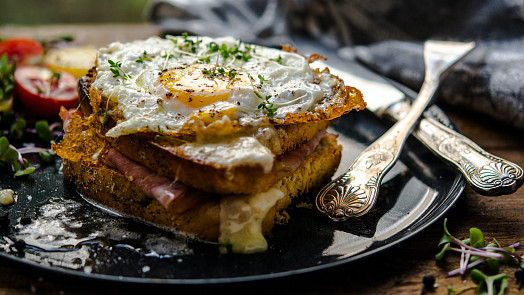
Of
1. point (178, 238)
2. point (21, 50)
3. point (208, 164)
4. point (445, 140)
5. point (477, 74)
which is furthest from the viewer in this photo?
point (21, 50)

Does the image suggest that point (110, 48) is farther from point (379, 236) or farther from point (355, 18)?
point (355, 18)

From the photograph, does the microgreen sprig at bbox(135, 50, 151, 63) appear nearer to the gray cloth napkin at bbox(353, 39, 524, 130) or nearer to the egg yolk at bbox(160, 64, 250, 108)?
the egg yolk at bbox(160, 64, 250, 108)

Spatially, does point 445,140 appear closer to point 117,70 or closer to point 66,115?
point 117,70

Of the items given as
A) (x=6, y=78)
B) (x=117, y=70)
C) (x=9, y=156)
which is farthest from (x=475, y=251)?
(x=6, y=78)

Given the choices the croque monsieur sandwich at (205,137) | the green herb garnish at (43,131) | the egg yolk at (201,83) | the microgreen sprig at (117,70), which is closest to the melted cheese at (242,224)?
the croque monsieur sandwich at (205,137)

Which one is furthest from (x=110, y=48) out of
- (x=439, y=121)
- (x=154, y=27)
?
(x=154, y=27)

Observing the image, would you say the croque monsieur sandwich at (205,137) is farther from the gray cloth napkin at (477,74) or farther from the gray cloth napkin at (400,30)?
the gray cloth napkin at (477,74)
